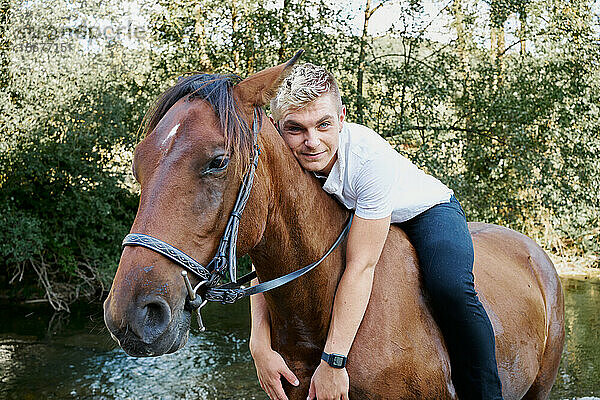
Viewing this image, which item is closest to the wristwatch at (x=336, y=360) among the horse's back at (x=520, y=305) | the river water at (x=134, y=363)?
the horse's back at (x=520, y=305)

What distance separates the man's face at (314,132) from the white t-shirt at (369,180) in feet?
0.23

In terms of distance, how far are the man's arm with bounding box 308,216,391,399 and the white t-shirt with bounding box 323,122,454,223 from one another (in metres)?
0.07

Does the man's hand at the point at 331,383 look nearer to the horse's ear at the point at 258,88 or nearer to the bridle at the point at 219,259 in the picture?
the bridle at the point at 219,259

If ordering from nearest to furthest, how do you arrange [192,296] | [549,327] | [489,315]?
[192,296] → [489,315] → [549,327]

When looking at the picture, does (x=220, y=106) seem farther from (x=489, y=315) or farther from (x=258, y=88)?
(x=489, y=315)

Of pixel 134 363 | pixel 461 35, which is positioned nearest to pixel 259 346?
pixel 134 363

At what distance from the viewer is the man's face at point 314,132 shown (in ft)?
7.28

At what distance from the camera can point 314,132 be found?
7.34ft

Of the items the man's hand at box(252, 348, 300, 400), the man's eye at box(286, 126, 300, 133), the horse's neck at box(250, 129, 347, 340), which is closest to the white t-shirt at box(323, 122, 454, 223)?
the horse's neck at box(250, 129, 347, 340)

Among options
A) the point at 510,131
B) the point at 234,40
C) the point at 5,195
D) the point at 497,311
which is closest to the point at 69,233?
the point at 5,195

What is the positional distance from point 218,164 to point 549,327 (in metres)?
2.80

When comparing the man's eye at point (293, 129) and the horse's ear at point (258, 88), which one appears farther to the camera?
the man's eye at point (293, 129)

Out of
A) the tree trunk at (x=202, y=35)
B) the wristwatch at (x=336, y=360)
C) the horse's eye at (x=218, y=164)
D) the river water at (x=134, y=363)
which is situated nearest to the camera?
the horse's eye at (x=218, y=164)

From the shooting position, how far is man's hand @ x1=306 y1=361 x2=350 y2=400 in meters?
2.12
